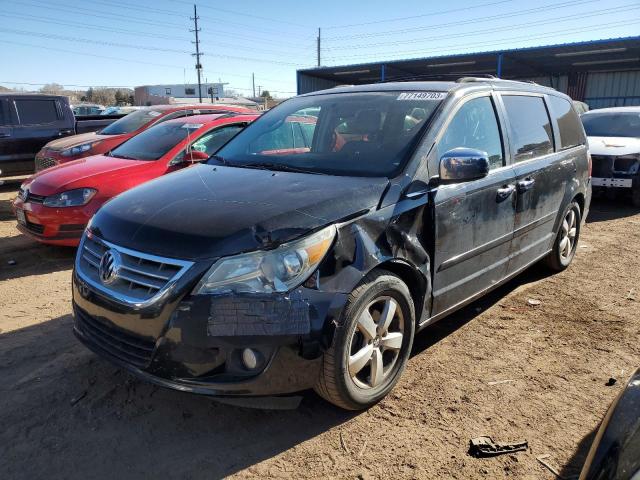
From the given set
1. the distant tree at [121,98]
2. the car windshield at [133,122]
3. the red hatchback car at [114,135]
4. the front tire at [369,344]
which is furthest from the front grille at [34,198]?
the distant tree at [121,98]

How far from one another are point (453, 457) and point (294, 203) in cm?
152

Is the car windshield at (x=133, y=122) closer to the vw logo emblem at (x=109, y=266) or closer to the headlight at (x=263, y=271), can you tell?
the vw logo emblem at (x=109, y=266)

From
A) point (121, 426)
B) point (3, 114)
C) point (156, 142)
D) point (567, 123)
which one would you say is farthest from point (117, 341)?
point (3, 114)

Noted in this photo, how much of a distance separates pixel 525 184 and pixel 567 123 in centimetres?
154

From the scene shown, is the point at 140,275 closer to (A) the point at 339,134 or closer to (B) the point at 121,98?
(A) the point at 339,134

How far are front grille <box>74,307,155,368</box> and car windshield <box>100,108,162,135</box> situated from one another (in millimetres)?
6917

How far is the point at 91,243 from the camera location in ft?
9.68

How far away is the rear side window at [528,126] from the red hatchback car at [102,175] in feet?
11.1

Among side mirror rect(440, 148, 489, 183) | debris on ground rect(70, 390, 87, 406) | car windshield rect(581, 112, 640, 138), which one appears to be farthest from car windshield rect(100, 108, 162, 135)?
car windshield rect(581, 112, 640, 138)

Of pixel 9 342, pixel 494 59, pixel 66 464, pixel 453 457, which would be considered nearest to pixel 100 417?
pixel 66 464

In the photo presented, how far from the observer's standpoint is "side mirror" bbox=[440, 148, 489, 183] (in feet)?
9.94

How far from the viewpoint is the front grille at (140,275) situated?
241 centimetres

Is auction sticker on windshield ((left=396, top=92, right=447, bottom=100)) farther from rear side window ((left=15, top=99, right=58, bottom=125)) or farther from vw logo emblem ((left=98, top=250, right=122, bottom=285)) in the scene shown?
rear side window ((left=15, top=99, right=58, bottom=125))

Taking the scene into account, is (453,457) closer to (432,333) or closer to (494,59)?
(432,333)
